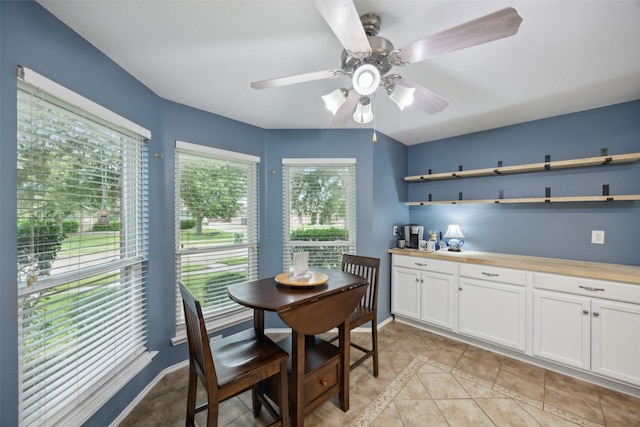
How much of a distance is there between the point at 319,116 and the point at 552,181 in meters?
2.50

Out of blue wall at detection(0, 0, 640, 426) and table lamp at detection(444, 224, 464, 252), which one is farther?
table lamp at detection(444, 224, 464, 252)

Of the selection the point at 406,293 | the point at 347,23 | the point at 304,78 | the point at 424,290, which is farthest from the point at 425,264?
the point at 347,23

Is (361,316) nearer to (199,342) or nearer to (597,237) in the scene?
(199,342)

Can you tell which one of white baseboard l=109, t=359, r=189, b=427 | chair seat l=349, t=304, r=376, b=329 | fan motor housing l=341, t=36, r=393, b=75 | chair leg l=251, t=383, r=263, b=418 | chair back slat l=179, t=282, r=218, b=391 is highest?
fan motor housing l=341, t=36, r=393, b=75

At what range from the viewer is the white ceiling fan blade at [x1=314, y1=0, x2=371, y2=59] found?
845mm

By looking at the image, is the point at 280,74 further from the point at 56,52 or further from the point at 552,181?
the point at 552,181

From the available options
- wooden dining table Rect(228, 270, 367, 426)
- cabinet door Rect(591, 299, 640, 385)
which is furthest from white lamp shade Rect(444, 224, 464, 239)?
wooden dining table Rect(228, 270, 367, 426)

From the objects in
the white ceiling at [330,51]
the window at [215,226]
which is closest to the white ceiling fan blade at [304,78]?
the white ceiling at [330,51]

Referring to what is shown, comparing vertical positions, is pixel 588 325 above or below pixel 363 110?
below

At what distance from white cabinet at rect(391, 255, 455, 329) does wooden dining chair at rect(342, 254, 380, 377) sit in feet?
2.72

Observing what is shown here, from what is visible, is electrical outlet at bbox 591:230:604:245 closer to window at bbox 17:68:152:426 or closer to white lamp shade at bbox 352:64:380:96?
white lamp shade at bbox 352:64:380:96

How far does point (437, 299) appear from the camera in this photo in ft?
9.19

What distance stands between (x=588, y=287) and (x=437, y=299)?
121 centimetres

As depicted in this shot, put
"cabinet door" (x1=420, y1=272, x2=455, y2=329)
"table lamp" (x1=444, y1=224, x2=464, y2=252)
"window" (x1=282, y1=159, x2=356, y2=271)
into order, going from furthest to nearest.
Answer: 1. "table lamp" (x1=444, y1=224, x2=464, y2=252)
2. "window" (x1=282, y1=159, x2=356, y2=271)
3. "cabinet door" (x1=420, y1=272, x2=455, y2=329)
